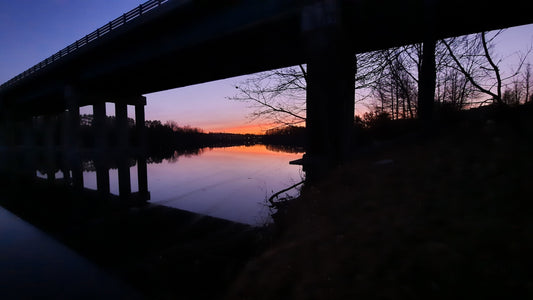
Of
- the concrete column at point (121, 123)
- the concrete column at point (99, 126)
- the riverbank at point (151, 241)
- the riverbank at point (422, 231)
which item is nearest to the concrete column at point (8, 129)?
the concrete column at point (99, 126)

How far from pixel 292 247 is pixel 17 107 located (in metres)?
45.3

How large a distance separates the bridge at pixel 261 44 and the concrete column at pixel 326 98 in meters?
0.03

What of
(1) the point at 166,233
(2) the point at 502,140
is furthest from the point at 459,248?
(1) the point at 166,233

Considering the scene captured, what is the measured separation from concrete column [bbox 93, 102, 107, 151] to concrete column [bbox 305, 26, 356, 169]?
66.3 ft

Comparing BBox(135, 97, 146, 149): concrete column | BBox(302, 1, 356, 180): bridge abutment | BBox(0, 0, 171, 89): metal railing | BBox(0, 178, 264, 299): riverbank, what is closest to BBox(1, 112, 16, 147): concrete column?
BBox(0, 0, 171, 89): metal railing

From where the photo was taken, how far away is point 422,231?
2.85m

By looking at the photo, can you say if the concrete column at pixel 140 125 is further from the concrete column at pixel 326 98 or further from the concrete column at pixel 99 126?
the concrete column at pixel 326 98

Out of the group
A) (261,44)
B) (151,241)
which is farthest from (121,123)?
(151,241)

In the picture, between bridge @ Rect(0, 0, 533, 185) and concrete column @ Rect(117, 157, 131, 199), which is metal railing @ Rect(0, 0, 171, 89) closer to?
bridge @ Rect(0, 0, 533, 185)

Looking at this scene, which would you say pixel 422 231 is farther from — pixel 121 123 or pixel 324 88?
pixel 121 123

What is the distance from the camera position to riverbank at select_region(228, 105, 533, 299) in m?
2.19

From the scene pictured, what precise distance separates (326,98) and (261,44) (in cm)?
546

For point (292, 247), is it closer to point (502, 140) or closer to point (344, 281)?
point (344, 281)

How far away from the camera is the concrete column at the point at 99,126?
20438 mm
